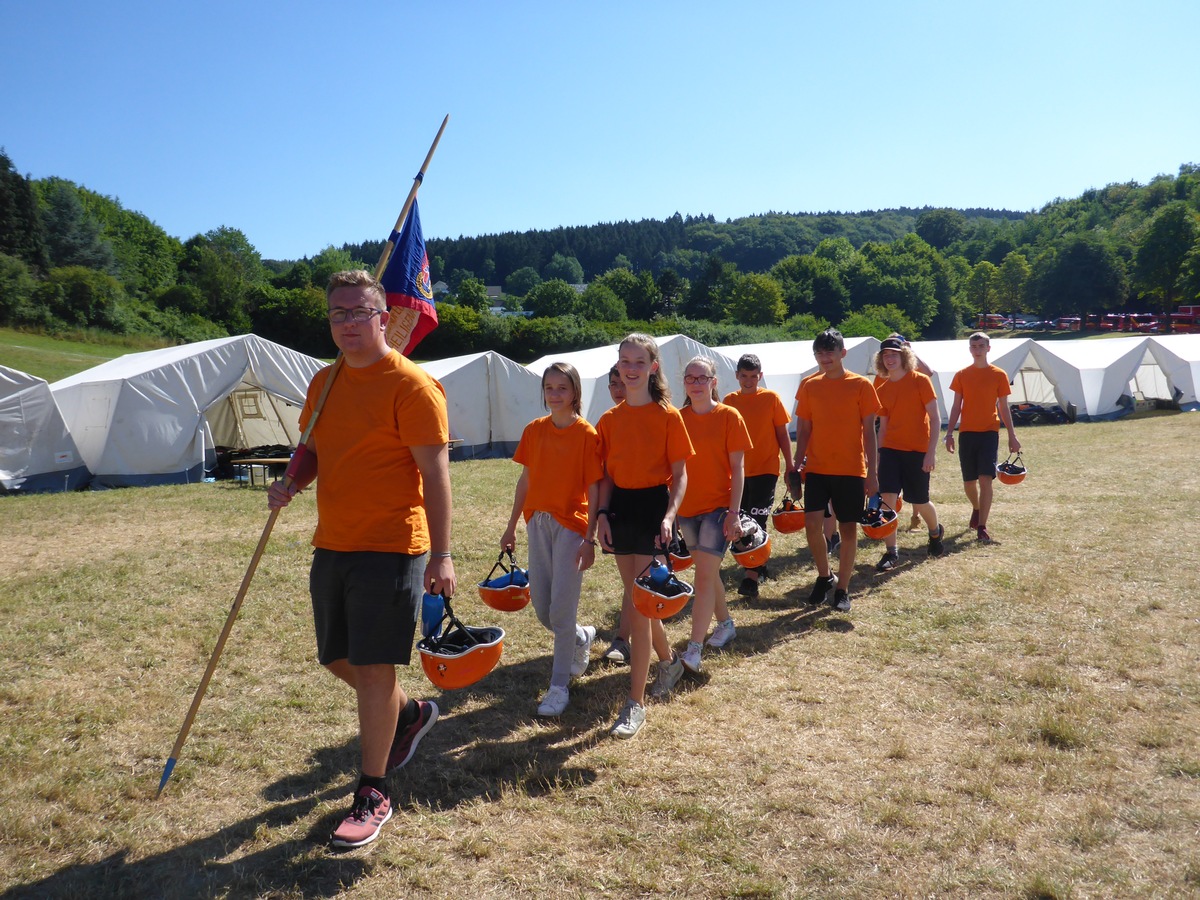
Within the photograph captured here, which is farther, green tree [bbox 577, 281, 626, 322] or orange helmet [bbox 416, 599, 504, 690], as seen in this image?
green tree [bbox 577, 281, 626, 322]

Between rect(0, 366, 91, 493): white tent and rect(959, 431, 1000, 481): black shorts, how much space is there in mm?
13654

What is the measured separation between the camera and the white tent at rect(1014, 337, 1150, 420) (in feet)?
75.3

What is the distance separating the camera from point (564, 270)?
12625cm

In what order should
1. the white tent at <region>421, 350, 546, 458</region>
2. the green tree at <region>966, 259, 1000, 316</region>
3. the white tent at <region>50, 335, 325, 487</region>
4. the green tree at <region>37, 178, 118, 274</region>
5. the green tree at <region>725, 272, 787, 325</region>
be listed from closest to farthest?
the white tent at <region>50, 335, 325, 487</region>
the white tent at <region>421, 350, 546, 458</region>
the green tree at <region>37, 178, 118, 274</region>
the green tree at <region>725, 272, 787, 325</region>
the green tree at <region>966, 259, 1000, 316</region>

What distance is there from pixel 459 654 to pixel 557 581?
122 centimetres

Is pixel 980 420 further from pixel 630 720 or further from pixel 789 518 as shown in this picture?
pixel 630 720

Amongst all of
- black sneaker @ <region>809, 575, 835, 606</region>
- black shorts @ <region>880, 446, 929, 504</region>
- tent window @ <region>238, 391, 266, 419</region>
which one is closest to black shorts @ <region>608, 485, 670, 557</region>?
black sneaker @ <region>809, 575, 835, 606</region>

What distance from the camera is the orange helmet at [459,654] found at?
3.29 meters

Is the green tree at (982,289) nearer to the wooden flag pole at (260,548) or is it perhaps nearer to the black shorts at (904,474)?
the black shorts at (904,474)

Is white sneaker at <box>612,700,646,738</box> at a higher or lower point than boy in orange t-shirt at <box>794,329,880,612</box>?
lower

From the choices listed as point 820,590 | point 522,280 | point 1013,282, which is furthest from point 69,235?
point 1013,282

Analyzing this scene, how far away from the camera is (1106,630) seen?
5.47 meters

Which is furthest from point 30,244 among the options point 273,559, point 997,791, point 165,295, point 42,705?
point 997,791

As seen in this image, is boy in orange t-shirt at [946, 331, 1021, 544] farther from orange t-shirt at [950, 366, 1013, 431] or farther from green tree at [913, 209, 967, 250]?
green tree at [913, 209, 967, 250]
